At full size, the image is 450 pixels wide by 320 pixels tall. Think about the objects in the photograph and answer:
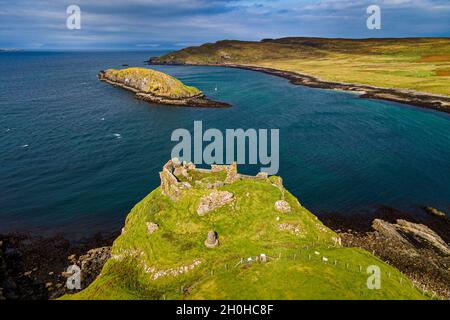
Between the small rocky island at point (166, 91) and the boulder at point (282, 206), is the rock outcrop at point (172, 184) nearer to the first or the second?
the boulder at point (282, 206)

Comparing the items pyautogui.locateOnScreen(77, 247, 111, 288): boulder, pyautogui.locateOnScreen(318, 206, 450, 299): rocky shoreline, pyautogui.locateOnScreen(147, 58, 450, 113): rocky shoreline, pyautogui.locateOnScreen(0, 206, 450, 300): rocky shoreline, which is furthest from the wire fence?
pyautogui.locateOnScreen(147, 58, 450, 113): rocky shoreline

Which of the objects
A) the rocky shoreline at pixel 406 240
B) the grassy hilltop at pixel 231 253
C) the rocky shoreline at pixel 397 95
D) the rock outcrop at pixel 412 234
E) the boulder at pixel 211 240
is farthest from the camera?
the rocky shoreline at pixel 397 95

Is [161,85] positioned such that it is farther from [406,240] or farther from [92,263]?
[406,240]

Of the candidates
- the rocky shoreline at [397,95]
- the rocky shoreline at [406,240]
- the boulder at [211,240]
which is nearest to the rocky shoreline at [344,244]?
the rocky shoreline at [406,240]

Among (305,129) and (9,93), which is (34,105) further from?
(305,129)

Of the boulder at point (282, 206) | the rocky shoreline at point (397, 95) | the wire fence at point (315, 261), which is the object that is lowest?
the wire fence at point (315, 261)

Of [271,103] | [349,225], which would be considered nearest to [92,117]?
[271,103]
